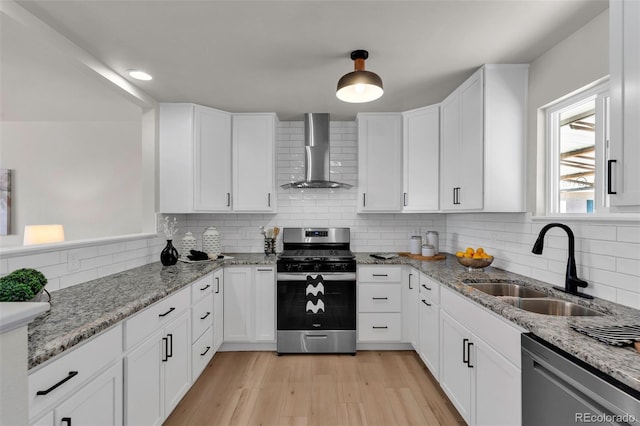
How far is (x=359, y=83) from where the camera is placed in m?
1.95

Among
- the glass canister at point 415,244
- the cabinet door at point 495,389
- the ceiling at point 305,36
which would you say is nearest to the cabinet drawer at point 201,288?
the ceiling at point 305,36

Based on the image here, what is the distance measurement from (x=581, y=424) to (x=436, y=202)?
228 cm

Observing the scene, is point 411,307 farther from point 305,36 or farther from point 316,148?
point 305,36

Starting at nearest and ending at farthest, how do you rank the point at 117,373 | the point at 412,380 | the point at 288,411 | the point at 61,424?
1. the point at 61,424
2. the point at 117,373
3. the point at 288,411
4. the point at 412,380

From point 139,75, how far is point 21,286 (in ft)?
6.01

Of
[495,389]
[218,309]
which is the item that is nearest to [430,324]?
[495,389]

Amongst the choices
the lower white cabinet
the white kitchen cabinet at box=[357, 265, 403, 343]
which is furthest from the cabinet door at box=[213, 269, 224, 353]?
the white kitchen cabinet at box=[357, 265, 403, 343]

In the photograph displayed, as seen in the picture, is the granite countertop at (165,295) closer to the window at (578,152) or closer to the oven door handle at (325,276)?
the window at (578,152)

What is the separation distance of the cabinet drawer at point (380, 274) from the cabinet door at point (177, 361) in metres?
1.63

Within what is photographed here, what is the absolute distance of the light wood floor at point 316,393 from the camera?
6.86 feet

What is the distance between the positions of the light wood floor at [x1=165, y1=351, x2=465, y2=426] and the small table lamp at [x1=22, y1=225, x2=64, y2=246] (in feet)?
7.79

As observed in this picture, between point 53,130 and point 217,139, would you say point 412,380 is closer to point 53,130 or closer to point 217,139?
point 217,139

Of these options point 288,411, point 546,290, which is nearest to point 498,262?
point 546,290

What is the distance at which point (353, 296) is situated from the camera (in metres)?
3.01
